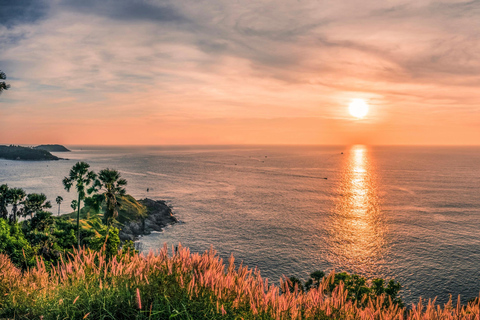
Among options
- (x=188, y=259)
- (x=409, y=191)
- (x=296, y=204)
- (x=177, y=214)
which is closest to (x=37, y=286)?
(x=188, y=259)

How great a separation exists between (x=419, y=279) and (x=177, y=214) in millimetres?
56731

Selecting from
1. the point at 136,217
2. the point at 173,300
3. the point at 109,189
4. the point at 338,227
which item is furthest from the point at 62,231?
the point at 338,227

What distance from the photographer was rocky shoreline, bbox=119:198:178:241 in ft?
195

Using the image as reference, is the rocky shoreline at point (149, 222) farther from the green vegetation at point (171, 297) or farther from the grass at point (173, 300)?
the grass at point (173, 300)

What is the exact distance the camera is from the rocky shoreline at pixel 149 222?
195 ft

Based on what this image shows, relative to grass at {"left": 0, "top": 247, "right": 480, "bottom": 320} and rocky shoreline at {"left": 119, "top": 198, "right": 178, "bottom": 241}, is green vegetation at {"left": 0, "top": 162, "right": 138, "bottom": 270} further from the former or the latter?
grass at {"left": 0, "top": 247, "right": 480, "bottom": 320}

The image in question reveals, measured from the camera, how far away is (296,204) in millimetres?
87188

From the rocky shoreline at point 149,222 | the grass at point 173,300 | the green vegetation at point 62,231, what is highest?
the grass at point 173,300

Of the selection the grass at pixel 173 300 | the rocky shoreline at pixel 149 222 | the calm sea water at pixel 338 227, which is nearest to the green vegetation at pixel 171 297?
the grass at pixel 173 300

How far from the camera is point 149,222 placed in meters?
66.5

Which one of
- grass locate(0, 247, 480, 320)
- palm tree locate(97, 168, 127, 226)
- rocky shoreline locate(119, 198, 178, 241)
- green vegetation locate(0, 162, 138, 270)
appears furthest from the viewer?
rocky shoreline locate(119, 198, 178, 241)

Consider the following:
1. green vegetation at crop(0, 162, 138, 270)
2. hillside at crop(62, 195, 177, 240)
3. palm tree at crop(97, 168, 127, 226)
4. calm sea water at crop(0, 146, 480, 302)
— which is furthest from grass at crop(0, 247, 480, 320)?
hillside at crop(62, 195, 177, 240)

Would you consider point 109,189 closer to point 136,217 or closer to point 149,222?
point 136,217

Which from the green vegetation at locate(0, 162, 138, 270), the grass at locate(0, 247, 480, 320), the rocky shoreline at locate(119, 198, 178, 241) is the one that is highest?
the grass at locate(0, 247, 480, 320)
